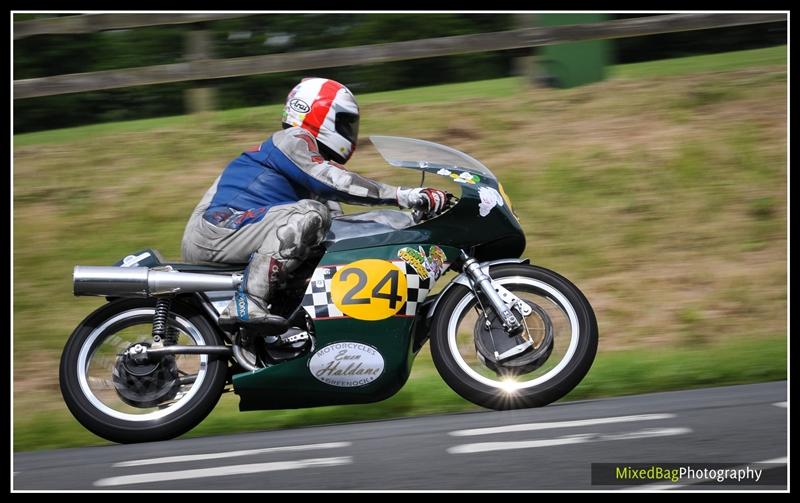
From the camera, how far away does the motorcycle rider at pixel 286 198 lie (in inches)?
206

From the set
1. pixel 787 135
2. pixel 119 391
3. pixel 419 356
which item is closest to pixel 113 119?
pixel 419 356

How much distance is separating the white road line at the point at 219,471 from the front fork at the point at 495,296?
103 cm

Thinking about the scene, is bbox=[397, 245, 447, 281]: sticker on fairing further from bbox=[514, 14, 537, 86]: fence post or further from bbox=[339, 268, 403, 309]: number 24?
bbox=[514, 14, 537, 86]: fence post

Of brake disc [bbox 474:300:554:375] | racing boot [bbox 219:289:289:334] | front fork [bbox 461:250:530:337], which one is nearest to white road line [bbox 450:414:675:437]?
brake disc [bbox 474:300:554:375]

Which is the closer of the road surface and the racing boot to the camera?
the road surface

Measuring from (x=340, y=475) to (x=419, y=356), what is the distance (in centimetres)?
275

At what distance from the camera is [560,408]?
544 centimetres

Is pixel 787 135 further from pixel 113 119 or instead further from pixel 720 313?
pixel 113 119

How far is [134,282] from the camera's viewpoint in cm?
530

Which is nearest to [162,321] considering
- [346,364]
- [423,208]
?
[346,364]

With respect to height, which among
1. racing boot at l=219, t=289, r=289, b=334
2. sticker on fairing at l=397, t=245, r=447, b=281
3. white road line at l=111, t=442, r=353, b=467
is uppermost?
sticker on fairing at l=397, t=245, r=447, b=281

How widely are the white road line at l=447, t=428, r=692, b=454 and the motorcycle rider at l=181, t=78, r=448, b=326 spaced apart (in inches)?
45.5

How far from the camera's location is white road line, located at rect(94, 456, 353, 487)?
4.57 m

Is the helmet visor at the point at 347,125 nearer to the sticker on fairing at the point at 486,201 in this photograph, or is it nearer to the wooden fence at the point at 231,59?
the sticker on fairing at the point at 486,201
